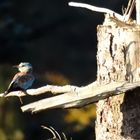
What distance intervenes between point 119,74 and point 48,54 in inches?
499

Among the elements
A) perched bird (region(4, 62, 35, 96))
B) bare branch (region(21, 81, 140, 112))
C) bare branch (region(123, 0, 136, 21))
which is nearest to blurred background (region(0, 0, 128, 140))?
perched bird (region(4, 62, 35, 96))

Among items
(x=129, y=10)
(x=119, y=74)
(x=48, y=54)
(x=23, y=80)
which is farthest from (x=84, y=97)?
(x=48, y=54)

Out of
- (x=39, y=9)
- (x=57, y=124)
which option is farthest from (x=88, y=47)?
(x=57, y=124)

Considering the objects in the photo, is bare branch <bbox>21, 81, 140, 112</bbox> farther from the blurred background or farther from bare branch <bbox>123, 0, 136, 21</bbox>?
the blurred background

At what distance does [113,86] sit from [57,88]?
0.54 meters

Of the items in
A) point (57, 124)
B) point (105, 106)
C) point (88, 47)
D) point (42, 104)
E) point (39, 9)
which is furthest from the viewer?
point (88, 47)

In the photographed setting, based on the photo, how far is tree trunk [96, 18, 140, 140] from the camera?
5.02m

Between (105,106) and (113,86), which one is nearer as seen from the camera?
(113,86)

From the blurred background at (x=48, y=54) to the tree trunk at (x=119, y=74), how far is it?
11.5ft

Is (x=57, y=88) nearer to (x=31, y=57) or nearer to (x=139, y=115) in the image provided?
(x=139, y=115)

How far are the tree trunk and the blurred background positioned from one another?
3497 mm

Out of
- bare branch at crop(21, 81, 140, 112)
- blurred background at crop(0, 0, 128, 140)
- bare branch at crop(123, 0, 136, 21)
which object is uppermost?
bare branch at crop(123, 0, 136, 21)

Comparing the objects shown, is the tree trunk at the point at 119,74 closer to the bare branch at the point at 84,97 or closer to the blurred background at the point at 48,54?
the bare branch at the point at 84,97

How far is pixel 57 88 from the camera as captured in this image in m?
5.29
